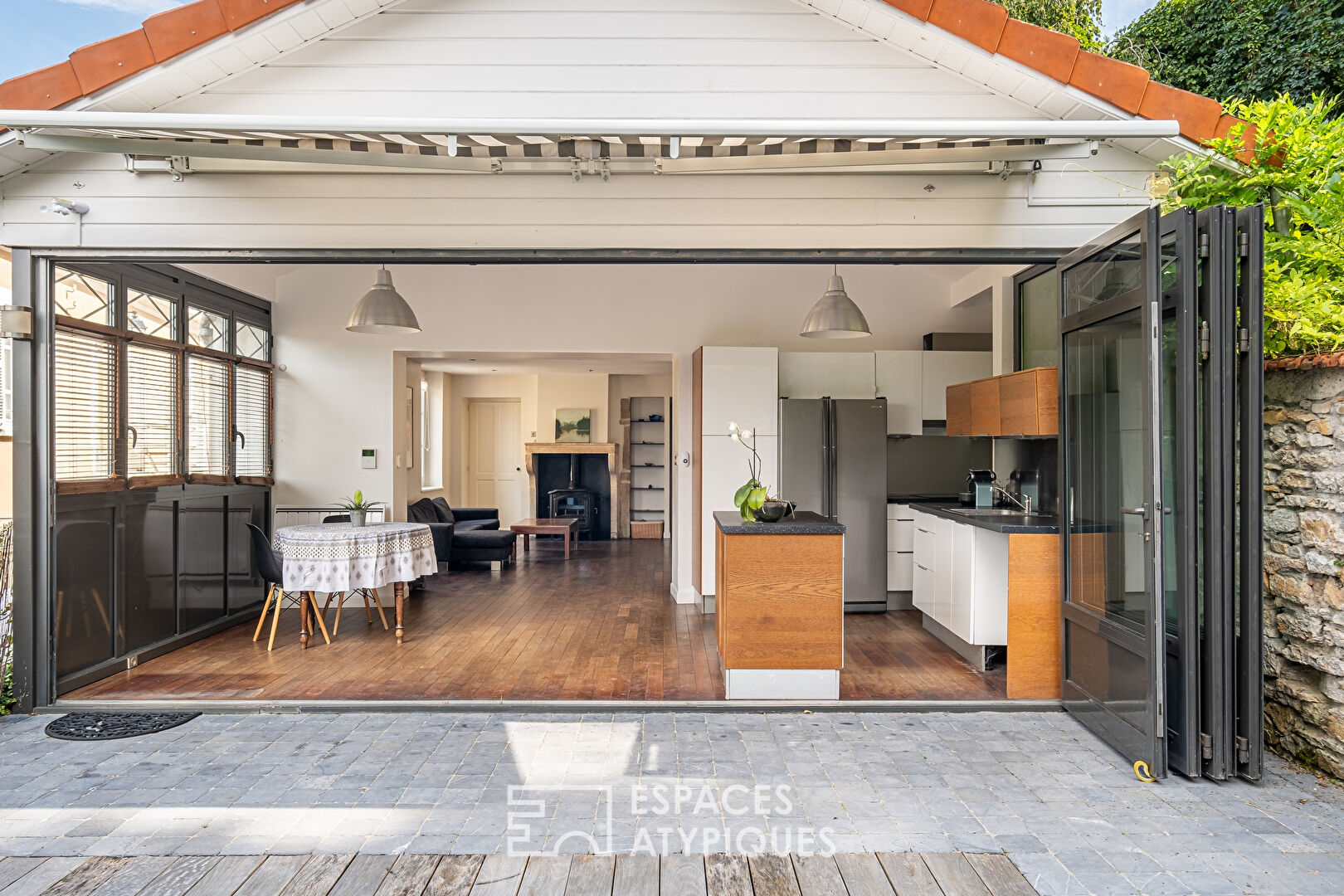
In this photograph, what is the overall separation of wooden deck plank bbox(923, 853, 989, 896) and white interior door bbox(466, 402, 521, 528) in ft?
37.3

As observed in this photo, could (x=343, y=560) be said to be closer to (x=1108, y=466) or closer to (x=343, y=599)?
(x=343, y=599)

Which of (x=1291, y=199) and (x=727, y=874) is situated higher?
(x=1291, y=199)

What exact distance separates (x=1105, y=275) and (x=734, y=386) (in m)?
3.27

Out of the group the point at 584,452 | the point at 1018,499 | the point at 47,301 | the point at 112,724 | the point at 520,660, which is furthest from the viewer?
the point at 584,452

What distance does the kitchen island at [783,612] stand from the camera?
4.27 m

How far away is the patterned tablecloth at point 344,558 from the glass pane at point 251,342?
5.97ft

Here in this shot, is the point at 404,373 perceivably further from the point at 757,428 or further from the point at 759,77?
the point at 759,77

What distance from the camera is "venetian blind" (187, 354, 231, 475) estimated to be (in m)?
5.86

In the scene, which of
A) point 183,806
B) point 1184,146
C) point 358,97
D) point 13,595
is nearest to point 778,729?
point 183,806

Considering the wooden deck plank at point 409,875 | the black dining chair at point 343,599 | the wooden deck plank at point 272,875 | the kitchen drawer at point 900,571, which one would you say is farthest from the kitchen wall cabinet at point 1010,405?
the black dining chair at point 343,599

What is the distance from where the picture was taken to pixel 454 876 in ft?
8.25

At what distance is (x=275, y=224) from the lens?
4211 millimetres

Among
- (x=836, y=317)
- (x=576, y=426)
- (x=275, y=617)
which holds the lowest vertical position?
(x=275, y=617)

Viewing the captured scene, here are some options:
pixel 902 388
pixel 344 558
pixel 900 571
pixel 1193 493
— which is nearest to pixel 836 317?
pixel 902 388
